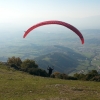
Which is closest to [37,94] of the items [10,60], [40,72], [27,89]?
[27,89]

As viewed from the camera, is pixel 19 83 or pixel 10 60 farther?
pixel 10 60

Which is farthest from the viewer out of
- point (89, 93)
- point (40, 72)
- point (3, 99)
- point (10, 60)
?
point (10, 60)

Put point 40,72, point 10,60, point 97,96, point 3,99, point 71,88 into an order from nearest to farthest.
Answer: point 3,99 < point 97,96 < point 71,88 < point 40,72 < point 10,60

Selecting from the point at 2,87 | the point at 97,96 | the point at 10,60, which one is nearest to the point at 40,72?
the point at 10,60

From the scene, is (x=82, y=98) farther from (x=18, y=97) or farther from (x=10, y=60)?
(x=10, y=60)

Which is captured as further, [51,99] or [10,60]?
[10,60]

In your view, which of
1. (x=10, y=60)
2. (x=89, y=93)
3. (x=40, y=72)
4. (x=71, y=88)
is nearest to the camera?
(x=89, y=93)

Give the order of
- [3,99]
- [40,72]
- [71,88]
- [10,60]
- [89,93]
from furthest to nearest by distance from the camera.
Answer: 1. [10,60]
2. [40,72]
3. [71,88]
4. [89,93]
5. [3,99]

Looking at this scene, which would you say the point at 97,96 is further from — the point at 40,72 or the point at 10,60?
the point at 10,60
